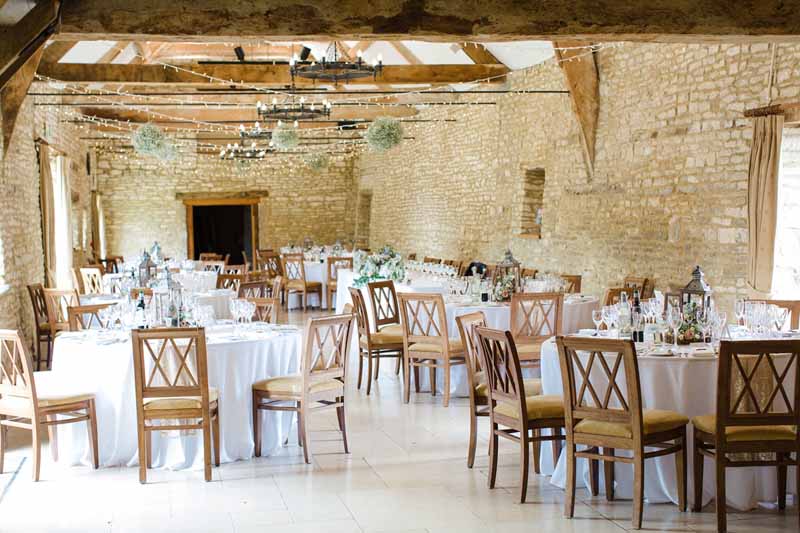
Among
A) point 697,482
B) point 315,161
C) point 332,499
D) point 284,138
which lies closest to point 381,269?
point 332,499

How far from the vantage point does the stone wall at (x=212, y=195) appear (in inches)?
795

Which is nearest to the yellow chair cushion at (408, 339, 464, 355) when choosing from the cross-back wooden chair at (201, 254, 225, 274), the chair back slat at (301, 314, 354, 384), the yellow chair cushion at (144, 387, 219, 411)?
the chair back slat at (301, 314, 354, 384)

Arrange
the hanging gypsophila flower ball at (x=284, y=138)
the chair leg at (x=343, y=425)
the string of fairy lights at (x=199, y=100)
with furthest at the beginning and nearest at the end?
the hanging gypsophila flower ball at (x=284, y=138) < the string of fairy lights at (x=199, y=100) < the chair leg at (x=343, y=425)

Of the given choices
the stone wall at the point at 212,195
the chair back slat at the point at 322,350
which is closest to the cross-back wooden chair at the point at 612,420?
the chair back slat at the point at 322,350

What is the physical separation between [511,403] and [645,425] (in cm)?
77

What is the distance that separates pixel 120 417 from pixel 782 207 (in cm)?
582

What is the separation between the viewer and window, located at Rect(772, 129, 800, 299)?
7.45 meters

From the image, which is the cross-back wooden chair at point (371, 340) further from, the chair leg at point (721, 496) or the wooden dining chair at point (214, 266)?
the wooden dining chair at point (214, 266)

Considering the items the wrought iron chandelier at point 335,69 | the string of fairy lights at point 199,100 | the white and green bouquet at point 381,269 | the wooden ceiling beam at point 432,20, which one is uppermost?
the string of fairy lights at point 199,100

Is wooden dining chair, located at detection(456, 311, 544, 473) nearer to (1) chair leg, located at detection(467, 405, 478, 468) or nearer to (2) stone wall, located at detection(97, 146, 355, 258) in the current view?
(1) chair leg, located at detection(467, 405, 478, 468)

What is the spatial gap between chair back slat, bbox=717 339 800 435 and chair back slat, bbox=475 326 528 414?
1.01m

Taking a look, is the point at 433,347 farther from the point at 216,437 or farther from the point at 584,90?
the point at 584,90

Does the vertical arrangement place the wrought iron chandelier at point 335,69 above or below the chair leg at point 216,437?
above

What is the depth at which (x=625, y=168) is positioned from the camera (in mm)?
10281
